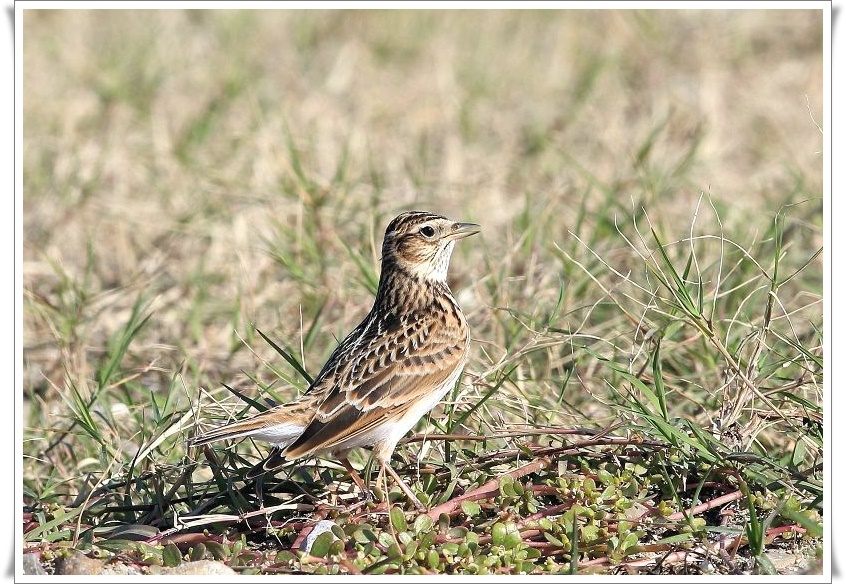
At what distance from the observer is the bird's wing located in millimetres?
4586

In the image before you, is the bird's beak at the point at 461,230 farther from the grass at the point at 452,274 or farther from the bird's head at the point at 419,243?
the grass at the point at 452,274

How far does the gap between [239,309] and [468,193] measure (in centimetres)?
226

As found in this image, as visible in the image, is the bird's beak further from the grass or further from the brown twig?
the brown twig

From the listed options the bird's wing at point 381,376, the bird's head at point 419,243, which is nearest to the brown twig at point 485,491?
the bird's wing at point 381,376

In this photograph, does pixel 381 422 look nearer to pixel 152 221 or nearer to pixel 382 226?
pixel 382 226

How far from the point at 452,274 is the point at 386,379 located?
103 inches

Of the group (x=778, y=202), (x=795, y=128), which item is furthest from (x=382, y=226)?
(x=795, y=128)

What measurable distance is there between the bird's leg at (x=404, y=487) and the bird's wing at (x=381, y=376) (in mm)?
164

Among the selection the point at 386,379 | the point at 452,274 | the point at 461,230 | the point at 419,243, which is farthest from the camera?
the point at 452,274

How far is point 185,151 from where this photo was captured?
922cm

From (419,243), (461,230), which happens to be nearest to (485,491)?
(419,243)

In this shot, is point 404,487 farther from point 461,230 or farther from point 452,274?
point 452,274

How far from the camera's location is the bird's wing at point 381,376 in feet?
15.0

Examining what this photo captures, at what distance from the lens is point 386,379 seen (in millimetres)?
4785
